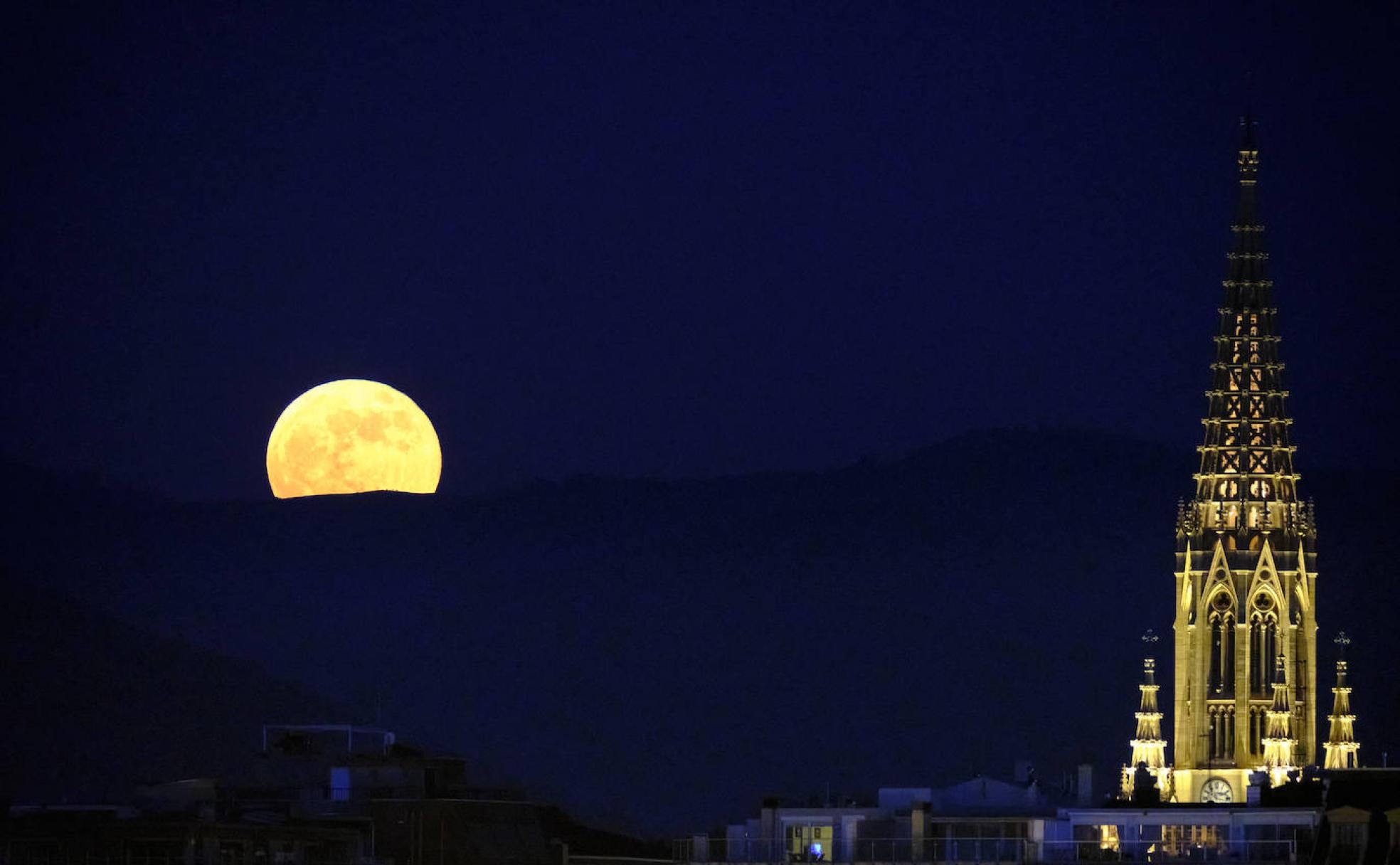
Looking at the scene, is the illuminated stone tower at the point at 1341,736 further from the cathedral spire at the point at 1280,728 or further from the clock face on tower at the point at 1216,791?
the clock face on tower at the point at 1216,791

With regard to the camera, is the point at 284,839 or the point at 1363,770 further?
the point at 284,839

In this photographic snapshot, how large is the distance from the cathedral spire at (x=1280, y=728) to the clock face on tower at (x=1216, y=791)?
2.49m

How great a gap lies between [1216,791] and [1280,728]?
15.2 feet

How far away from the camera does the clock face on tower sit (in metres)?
193

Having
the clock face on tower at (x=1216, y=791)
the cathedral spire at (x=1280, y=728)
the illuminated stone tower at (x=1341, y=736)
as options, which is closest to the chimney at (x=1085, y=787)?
the cathedral spire at (x=1280, y=728)

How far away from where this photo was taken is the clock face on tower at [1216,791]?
193m

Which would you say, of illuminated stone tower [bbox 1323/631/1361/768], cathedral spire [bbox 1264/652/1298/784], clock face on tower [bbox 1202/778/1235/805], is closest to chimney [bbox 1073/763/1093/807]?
cathedral spire [bbox 1264/652/1298/784]

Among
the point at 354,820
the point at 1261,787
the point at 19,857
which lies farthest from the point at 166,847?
the point at 1261,787

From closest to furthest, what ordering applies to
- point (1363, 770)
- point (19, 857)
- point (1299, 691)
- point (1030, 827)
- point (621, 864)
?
point (1363, 770), point (19, 857), point (1030, 827), point (621, 864), point (1299, 691)

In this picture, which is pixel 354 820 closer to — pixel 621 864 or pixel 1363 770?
pixel 621 864

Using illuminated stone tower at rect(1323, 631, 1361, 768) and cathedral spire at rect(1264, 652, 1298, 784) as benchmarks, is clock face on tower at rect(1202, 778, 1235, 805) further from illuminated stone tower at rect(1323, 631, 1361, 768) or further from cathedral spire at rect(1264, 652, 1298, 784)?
illuminated stone tower at rect(1323, 631, 1361, 768)

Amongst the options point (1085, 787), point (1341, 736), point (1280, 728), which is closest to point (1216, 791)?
point (1280, 728)

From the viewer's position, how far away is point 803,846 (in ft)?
484

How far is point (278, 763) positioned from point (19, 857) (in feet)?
123
